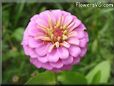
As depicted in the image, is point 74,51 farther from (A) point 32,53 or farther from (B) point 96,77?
(B) point 96,77

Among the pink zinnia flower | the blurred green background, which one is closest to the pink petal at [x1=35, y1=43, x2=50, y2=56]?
the pink zinnia flower

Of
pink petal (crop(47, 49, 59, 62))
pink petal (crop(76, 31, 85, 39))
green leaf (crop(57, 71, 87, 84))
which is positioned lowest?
green leaf (crop(57, 71, 87, 84))

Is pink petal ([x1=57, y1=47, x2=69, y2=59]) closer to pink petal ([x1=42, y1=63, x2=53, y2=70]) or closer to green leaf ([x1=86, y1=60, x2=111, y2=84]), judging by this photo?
pink petal ([x1=42, y1=63, x2=53, y2=70])

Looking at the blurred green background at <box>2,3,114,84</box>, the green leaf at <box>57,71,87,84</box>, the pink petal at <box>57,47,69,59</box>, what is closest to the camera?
the pink petal at <box>57,47,69,59</box>

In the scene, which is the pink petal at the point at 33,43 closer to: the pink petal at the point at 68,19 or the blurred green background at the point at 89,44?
the pink petal at the point at 68,19

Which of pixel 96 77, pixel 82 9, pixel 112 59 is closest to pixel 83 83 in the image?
pixel 96 77

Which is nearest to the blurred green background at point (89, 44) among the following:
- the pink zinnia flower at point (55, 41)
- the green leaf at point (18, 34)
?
the green leaf at point (18, 34)

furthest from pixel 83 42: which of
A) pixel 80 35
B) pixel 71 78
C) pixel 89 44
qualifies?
pixel 89 44
